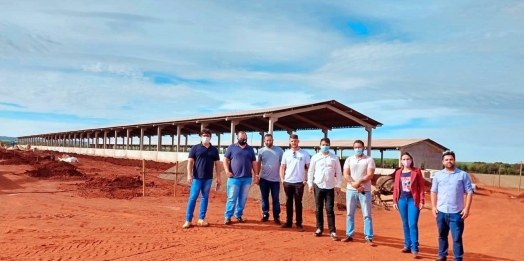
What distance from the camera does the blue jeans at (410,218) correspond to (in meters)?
6.30

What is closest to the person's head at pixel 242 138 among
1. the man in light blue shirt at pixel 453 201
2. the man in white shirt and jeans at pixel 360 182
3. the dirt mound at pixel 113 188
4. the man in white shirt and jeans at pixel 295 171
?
the man in white shirt and jeans at pixel 295 171

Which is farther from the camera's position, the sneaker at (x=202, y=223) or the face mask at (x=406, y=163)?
the sneaker at (x=202, y=223)

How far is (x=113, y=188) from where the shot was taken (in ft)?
47.8

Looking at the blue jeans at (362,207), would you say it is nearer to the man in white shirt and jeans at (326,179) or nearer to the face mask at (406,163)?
the man in white shirt and jeans at (326,179)

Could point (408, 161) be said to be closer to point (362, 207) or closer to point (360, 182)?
point (360, 182)

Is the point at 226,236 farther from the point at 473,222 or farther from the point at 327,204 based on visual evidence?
the point at 473,222

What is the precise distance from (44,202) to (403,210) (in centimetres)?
913

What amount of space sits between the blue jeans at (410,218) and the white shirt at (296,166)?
6.25 ft

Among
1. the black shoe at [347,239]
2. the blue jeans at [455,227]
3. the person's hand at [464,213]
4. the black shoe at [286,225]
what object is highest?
the person's hand at [464,213]

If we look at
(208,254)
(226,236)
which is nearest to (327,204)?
(226,236)

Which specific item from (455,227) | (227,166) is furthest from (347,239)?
(227,166)

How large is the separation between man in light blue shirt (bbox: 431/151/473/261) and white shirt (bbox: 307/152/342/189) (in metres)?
1.75

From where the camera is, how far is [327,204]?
23.4 feet

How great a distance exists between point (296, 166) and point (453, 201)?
2.85 m
